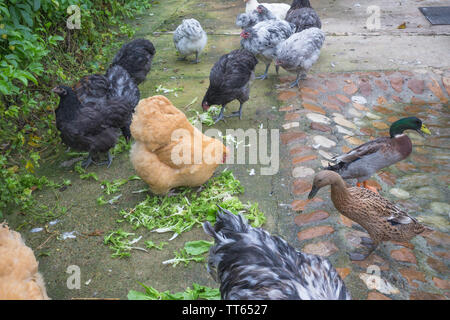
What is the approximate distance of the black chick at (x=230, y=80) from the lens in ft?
17.2

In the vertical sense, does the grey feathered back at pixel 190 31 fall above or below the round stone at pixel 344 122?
above

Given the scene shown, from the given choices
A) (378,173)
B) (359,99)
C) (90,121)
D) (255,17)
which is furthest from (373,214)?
(255,17)

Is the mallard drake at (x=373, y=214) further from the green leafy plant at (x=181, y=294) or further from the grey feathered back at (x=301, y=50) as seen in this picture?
the grey feathered back at (x=301, y=50)

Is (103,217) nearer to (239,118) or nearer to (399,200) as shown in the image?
(239,118)

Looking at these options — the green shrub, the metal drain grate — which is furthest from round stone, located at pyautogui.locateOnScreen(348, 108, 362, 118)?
the green shrub

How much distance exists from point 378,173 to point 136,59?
3785 mm

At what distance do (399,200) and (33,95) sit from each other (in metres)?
5.06

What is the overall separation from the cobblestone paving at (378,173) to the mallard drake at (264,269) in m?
0.83

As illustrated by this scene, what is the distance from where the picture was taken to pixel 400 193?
4152 mm

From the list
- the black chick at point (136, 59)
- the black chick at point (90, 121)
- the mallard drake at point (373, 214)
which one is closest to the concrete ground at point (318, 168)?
the mallard drake at point (373, 214)

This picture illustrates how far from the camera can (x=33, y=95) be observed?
5.37 m

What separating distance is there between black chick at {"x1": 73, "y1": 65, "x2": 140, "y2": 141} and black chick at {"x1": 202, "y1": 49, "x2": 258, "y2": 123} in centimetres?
106

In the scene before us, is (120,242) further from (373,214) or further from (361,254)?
(373,214)
